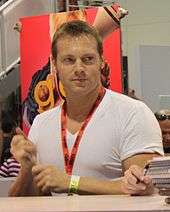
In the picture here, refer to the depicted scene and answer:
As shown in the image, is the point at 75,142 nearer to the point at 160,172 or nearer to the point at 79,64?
the point at 79,64

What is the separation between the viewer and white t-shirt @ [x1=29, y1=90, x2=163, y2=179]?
1826 millimetres

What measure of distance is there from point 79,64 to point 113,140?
1.10ft

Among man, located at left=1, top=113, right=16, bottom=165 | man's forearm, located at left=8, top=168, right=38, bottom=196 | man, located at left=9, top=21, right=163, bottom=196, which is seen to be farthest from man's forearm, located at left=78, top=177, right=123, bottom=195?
man, located at left=1, top=113, right=16, bottom=165

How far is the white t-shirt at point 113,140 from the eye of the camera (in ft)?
5.99

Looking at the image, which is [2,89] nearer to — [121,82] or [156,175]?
[121,82]

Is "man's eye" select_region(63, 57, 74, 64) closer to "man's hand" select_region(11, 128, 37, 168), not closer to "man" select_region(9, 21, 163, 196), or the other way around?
"man" select_region(9, 21, 163, 196)

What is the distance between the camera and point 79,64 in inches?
77.6

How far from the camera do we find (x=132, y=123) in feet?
6.01

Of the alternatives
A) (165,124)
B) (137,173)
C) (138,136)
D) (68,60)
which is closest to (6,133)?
(165,124)

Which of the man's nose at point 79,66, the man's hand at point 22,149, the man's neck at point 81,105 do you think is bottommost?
the man's hand at point 22,149

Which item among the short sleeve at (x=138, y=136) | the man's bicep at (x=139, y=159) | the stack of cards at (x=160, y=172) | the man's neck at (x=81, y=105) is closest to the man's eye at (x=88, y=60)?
the man's neck at (x=81, y=105)

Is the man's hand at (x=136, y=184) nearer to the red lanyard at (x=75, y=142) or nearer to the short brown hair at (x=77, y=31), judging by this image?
the red lanyard at (x=75, y=142)

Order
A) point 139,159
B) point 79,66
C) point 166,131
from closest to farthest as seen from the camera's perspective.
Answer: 1. point 139,159
2. point 79,66
3. point 166,131

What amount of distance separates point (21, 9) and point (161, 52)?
196 centimetres
